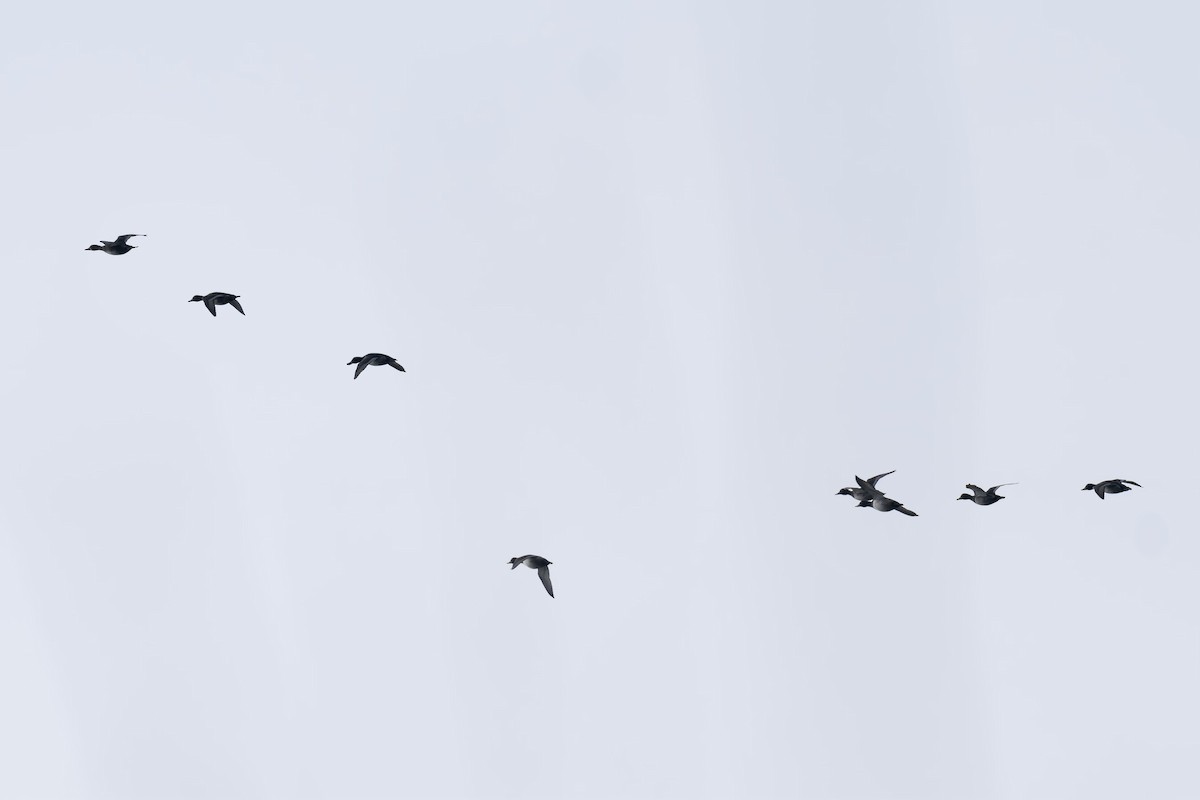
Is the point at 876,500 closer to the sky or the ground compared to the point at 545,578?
closer to the sky

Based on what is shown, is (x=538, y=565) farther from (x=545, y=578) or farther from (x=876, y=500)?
(x=876, y=500)

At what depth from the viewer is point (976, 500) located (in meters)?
82.1

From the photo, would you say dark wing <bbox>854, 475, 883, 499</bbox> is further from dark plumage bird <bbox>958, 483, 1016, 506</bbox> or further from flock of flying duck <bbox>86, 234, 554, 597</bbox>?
flock of flying duck <bbox>86, 234, 554, 597</bbox>

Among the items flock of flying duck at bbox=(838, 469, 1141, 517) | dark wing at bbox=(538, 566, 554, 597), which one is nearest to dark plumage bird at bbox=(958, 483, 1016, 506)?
flock of flying duck at bbox=(838, 469, 1141, 517)

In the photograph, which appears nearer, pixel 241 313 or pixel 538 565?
pixel 241 313

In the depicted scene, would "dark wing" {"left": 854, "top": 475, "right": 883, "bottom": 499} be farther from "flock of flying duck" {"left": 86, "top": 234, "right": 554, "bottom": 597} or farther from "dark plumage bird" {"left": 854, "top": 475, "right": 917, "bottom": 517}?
"flock of flying duck" {"left": 86, "top": 234, "right": 554, "bottom": 597}

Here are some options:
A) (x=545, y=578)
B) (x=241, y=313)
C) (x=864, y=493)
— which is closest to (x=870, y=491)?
(x=864, y=493)

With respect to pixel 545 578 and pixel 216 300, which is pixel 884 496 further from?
pixel 216 300

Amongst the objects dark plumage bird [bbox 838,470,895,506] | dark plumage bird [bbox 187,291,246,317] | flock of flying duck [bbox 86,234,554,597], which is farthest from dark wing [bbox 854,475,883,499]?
dark plumage bird [bbox 187,291,246,317]

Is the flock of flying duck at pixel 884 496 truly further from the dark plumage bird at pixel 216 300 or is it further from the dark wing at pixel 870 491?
the dark plumage bird at pixel 216 300

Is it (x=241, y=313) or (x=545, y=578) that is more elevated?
(x=241, y=313)

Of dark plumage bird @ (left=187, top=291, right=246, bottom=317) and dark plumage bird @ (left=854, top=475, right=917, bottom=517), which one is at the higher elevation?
dark plumage bird @ (left=187, top=291, right=246, bottom=317)

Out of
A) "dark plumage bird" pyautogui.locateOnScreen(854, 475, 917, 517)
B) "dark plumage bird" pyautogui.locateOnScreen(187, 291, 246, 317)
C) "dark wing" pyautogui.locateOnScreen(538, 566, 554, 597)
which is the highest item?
"dark plumage bird" pyautogui.locateOnScreen(187, 291, 246, 317)

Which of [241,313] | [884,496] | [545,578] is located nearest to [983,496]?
[884,496]
